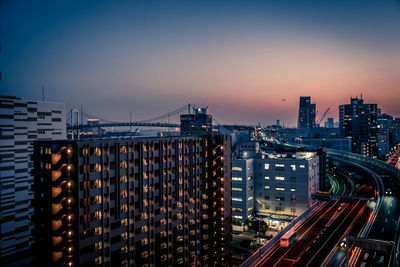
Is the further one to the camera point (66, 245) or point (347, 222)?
point (347, 222)

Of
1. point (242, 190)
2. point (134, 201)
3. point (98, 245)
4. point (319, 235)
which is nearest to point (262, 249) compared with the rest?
point (319, 235)

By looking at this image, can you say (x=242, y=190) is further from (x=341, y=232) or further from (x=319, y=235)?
(x=341, y=232)

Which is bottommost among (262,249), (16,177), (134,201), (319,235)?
(319,235)

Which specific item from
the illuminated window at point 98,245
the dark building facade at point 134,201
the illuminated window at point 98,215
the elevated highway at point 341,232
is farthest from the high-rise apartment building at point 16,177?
the elevated highway at point 341,232

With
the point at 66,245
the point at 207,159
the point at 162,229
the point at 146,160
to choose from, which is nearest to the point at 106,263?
the point at 66,245

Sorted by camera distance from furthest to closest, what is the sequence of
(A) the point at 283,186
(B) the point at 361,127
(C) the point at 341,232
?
→ (B) the point at 361,127, (A) the point at 283,186, (C) the point at 341,232

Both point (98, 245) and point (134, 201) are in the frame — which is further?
point (134, 201)

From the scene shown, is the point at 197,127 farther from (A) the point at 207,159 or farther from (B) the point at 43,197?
(B) the point at 43,197
